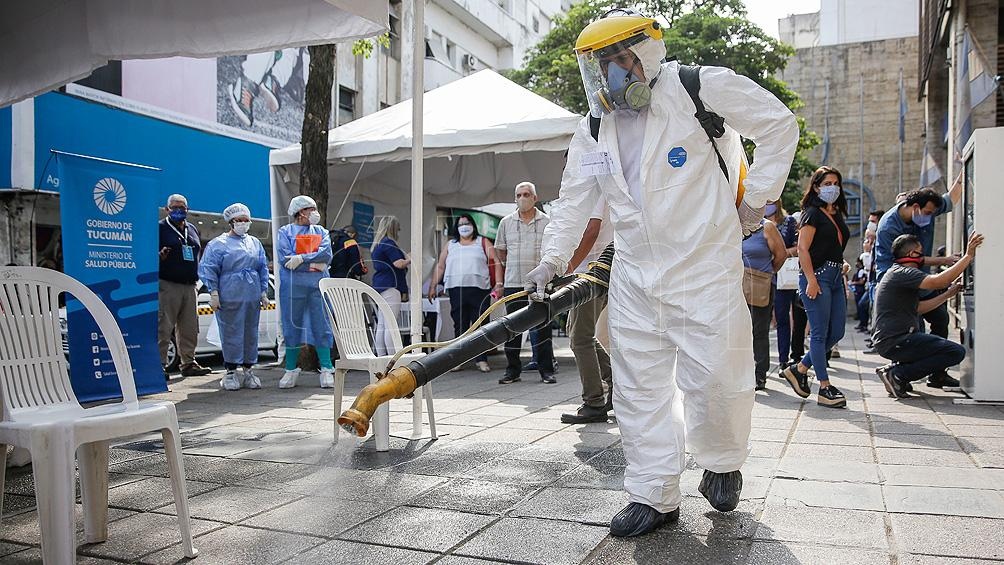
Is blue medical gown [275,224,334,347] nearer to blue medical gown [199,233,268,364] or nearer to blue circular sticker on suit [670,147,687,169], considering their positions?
blue medical gown [199,233,268,364]

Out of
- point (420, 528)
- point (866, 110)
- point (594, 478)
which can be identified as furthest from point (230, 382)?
point (866, 110)

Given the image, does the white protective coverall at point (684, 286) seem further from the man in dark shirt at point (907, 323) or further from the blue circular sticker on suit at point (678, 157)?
the man in dark shirt at point (907, 323)

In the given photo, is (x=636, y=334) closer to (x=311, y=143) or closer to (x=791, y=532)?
(x=791, y=532)

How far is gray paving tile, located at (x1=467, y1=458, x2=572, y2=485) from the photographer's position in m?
3.98

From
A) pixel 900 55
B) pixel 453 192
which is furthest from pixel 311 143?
pixel 900 55

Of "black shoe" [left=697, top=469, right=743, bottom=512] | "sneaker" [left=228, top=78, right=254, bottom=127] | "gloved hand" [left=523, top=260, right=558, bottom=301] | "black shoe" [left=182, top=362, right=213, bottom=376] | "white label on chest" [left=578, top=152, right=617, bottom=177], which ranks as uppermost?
"sneaker" [left=228, top=78, right=254, bottom=127]

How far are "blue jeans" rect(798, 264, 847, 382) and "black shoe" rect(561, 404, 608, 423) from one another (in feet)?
5.85

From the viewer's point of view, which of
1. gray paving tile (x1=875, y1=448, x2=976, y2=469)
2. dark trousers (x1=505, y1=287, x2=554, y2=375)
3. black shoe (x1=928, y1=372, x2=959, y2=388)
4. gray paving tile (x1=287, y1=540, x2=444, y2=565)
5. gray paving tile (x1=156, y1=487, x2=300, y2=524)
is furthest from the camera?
dark trousers (x1=505, y1=287, x2=554, y2=375)

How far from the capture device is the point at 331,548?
9.84 ft

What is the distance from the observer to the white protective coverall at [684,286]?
A: 313cm

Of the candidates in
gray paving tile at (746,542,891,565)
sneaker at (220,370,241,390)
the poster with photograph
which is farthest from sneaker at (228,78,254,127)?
gray paving tile at (746,542,891,565)

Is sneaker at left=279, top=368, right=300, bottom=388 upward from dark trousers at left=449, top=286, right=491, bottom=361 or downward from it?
downward

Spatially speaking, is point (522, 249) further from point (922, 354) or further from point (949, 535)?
point (949, 535)

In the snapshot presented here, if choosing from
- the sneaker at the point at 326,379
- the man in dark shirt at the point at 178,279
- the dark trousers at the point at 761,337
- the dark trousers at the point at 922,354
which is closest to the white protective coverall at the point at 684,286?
the dark trousers at the point at 922,354
